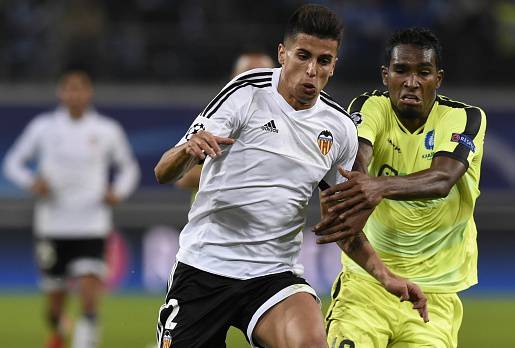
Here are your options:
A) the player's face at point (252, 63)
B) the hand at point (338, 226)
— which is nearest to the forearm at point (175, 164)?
the hand at point (338, 226)

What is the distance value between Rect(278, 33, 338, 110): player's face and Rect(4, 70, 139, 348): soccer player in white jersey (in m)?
5.99

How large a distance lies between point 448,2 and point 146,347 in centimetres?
750

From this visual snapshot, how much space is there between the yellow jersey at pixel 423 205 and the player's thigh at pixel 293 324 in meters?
0.55

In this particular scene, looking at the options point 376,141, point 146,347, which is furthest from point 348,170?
point 146,347

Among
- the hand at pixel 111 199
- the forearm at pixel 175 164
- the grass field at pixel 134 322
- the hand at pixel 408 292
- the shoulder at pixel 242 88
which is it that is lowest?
the grass field at pixel 134 322

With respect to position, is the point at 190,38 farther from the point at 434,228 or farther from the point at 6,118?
the point at 434,228

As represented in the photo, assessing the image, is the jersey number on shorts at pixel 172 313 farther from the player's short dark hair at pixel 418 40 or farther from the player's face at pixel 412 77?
the player's short dark hair at pixel 418 40

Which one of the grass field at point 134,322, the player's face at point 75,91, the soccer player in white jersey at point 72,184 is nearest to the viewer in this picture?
the soccer player in white jersey at point 72,184

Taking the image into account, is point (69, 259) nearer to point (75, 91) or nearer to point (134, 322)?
point (75, 91)

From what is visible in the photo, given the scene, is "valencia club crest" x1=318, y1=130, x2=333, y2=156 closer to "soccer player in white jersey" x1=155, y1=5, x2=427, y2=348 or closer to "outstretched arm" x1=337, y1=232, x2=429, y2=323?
"soccer player in white jersey" x1=155, y1=5, x2=427, y2=348

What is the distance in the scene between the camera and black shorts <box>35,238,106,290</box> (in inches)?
443

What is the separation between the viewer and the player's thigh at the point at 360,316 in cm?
570

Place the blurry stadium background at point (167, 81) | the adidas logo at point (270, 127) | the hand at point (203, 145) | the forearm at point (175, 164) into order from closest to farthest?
the hand at point (203, 145), the forearm at point (175, 164), the adidas logo at point (270, 127), the blurry stadium background at point (167, 81)

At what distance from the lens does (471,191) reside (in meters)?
5.89
